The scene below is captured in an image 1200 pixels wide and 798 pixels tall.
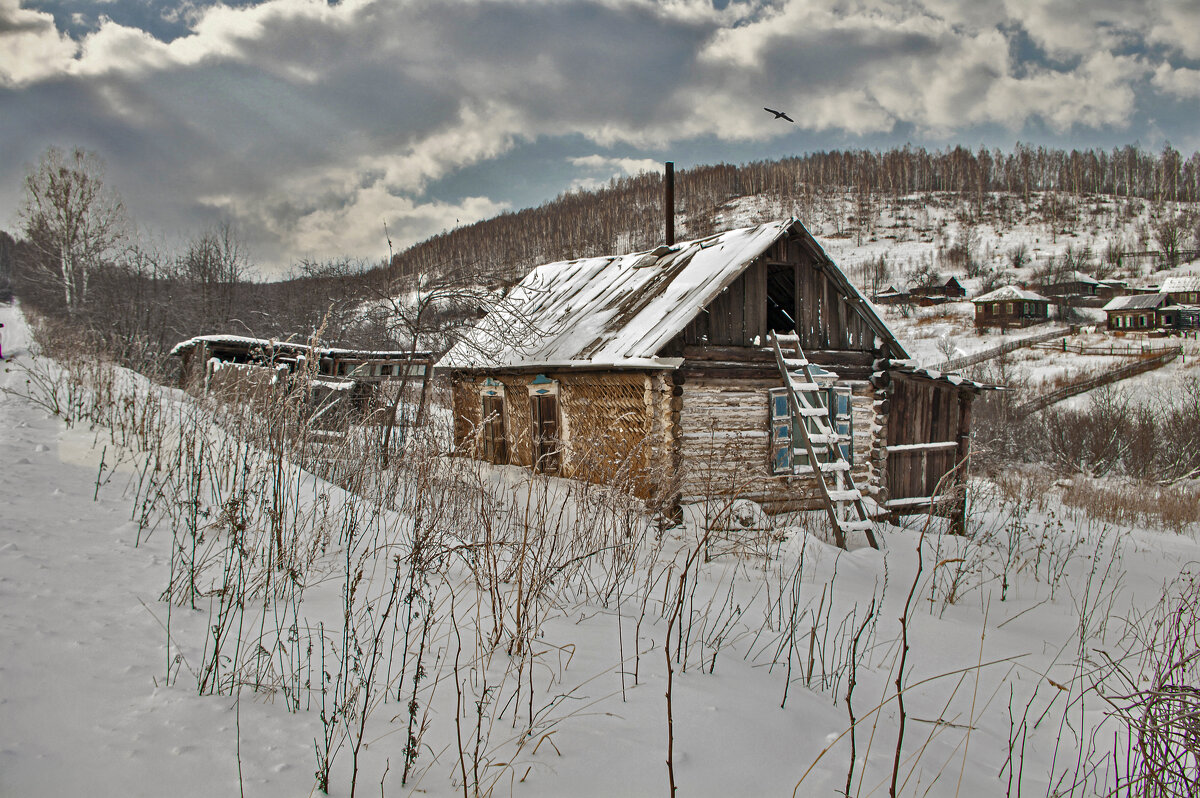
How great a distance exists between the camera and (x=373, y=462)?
589cm

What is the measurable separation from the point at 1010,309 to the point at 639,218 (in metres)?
48.7

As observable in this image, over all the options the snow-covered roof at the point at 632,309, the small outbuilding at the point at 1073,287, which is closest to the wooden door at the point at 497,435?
the snow-covered roof at the point at 632,309

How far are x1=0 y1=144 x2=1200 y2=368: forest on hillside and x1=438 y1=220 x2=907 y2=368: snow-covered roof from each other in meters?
13.9

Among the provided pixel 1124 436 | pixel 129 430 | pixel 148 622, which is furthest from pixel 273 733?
pixel 1124 436

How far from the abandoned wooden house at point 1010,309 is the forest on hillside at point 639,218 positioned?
34.2 metres

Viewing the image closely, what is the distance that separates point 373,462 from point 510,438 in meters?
7.34

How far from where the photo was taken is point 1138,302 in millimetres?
48250

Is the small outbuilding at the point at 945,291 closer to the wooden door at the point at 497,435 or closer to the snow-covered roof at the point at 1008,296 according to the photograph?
the snow-covered roof at the point at 1008,296

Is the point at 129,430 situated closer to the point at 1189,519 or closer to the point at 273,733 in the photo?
the point at 273,733

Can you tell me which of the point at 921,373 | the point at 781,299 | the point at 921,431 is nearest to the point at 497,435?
the point at 781,299

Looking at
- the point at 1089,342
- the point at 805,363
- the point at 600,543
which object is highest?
the point at 1089,342

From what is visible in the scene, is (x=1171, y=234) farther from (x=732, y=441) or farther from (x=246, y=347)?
(x=246, y=347)

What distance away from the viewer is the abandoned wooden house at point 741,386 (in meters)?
9.84

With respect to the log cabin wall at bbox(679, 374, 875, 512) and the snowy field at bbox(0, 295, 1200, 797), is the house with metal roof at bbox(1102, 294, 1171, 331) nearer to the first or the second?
the log cabin wall at bbox(679, 374, 875, 512)
